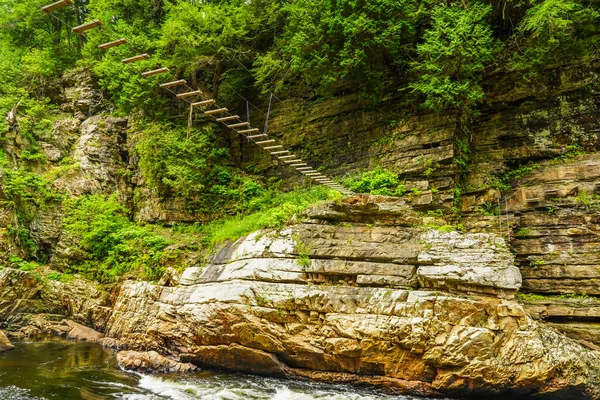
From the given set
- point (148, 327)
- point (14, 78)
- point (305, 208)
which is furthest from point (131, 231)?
point (14, 78)

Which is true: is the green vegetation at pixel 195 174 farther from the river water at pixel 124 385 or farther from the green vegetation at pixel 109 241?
the river water at pixel 124 385

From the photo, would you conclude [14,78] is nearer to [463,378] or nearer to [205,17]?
[205,17]

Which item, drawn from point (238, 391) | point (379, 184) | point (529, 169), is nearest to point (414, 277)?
point (379, 184)

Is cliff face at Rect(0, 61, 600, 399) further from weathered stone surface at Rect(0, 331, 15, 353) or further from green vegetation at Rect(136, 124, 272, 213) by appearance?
weathered stone surface at Rect(0, 331, 15, 353)

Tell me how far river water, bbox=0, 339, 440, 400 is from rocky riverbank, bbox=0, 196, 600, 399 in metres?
0.43

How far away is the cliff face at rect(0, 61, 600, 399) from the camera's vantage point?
26.5ft

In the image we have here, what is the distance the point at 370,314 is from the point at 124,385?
577 centimetres

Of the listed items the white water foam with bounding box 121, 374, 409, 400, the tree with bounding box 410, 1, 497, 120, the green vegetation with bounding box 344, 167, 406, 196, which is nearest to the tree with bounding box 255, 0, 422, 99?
the tree with bounding box 410, 1, 497, 120

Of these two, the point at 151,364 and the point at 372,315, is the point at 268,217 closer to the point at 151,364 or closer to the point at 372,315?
the point at 372,315

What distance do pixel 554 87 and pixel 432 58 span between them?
4.04 meters

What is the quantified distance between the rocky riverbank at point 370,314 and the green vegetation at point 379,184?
1081 mm

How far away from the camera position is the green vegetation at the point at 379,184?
11.6m

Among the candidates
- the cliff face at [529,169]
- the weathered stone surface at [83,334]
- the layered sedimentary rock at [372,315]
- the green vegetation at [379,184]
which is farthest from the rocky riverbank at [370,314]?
the cliff face at [529,169]

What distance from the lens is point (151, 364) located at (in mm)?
9586
